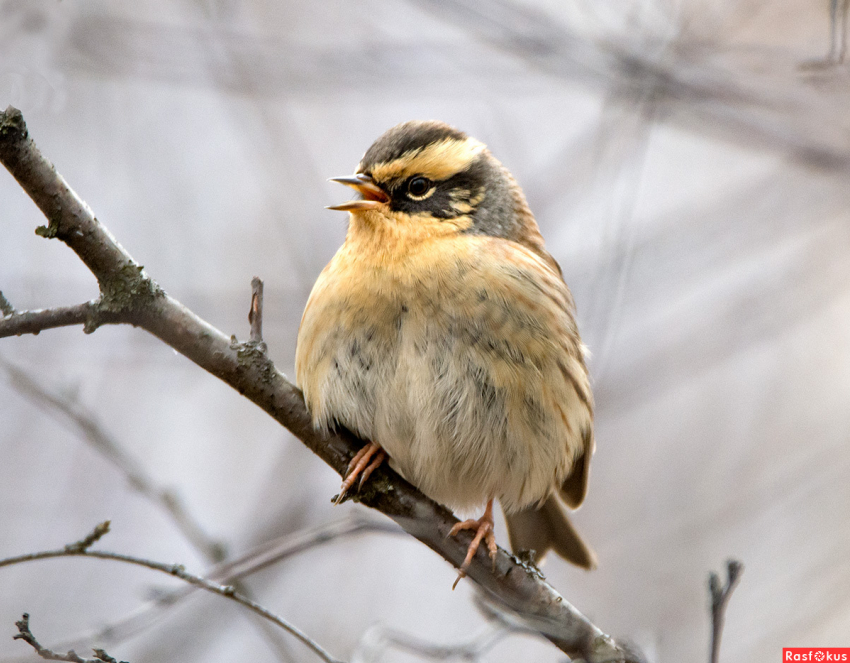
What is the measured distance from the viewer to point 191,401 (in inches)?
344

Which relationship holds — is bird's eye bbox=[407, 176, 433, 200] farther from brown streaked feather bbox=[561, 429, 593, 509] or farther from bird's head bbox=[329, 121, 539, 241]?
brown streaked feather bbox=[561, 429, 593, 509]

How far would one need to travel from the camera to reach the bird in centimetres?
412

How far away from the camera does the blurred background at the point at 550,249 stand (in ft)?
18.0

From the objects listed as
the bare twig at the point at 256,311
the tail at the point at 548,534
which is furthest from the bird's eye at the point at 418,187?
the tail at the point at 548,534

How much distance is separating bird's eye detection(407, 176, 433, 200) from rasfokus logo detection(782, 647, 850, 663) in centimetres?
315

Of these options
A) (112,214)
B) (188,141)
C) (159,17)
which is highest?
(159,17)

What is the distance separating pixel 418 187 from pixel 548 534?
7.57ft

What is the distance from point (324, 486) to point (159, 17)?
5671 millimetres

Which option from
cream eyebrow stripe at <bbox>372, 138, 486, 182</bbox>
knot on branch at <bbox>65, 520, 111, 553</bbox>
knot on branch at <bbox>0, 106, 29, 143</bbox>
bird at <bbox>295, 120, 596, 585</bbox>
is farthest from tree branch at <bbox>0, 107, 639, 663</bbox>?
cream eyebrow stripe at <bbox>372, 138, 486, 182</bbox>

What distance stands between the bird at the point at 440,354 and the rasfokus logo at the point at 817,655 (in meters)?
1.49

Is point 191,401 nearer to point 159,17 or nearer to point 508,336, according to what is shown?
point 159,17

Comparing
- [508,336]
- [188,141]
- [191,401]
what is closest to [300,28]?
[188,141]

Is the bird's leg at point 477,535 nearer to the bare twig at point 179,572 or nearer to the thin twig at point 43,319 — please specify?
the bare twig at point 179,572

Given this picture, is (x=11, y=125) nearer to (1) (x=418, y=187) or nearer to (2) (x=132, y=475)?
(2) (x=132, y=475)
